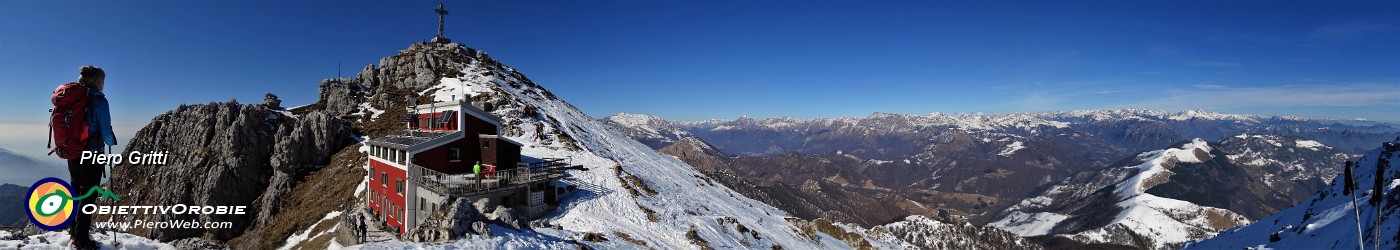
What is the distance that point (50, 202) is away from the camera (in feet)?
33.9

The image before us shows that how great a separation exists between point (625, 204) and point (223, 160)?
42902 mm

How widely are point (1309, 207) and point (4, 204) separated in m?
263

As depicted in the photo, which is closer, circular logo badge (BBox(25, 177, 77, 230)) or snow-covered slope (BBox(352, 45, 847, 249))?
circular logo badge (BBox(25, 177, 77, 230))

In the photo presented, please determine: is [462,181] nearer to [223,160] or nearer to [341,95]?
[223,160]

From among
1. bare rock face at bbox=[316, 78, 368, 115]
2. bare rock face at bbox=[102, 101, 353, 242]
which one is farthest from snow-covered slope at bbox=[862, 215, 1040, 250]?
bare rock face at bbox=[316, 78, 368, 115]

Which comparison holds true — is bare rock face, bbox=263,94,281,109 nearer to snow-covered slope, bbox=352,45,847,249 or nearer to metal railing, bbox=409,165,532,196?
snow-covered slope, bbox=352,45,847,249

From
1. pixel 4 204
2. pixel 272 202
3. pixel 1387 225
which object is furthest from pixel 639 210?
pixel 4 204

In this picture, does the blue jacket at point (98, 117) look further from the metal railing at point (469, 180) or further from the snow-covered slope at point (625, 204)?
the metal railing at point (469, 180)

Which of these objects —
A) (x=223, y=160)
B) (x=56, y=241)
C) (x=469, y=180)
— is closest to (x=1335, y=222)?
(x=469, y=180)

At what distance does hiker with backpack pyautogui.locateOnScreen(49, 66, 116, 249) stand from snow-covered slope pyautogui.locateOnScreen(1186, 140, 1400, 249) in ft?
130

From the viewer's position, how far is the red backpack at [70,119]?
341 inches

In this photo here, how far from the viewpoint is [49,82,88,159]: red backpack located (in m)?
8.66

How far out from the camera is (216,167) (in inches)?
2040

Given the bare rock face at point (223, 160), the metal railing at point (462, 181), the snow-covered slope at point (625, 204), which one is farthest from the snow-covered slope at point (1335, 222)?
the bare rock face at point (223, 160)
